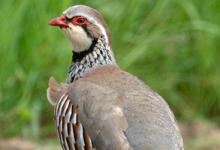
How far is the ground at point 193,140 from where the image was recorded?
6531 mm

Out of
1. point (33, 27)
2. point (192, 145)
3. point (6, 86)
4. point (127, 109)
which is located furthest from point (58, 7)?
point (127, 109)

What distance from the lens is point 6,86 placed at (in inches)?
267

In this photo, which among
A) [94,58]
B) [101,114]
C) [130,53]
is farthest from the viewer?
[130,53]

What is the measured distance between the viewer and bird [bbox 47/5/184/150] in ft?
15.5

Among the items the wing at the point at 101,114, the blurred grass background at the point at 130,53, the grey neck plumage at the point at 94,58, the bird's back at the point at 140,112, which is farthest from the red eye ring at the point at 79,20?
the blurred grass background at the point at 130,53

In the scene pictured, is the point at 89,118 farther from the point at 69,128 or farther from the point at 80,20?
the point at 80,20

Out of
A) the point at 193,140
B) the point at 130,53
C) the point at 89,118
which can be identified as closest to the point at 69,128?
the point at 89,118

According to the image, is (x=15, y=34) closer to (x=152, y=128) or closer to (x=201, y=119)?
(x=201, y=119)

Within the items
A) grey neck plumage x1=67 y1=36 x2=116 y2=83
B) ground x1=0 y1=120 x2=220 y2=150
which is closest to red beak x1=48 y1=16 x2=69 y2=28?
grey neck plumage x1=67 y1=36 x2=116 y2=83

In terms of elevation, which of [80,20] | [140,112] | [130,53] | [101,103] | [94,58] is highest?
[130,53]

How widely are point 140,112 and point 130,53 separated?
2.44 m

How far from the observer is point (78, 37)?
5.41m

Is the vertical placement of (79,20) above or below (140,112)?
above

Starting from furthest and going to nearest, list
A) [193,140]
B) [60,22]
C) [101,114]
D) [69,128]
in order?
[193,140], [60,22], [69,128], [101,114]
